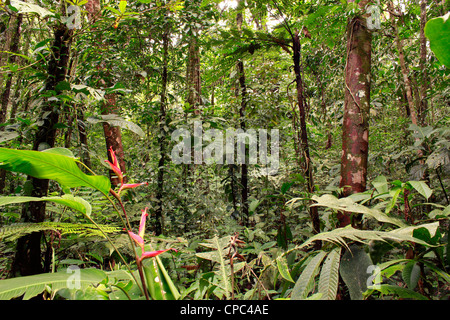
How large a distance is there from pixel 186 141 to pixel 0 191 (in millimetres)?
2342

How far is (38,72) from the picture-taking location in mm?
1297

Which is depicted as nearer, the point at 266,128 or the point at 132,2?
the point at 132,2

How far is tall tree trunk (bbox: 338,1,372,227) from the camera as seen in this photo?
62.2 inches

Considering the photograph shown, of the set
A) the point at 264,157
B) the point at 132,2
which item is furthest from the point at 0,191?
the point at 264,157

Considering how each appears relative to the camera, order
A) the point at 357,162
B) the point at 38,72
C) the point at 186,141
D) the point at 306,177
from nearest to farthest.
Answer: the point at 38,72
the point at 357,162
the point at 306,177
the point at 186,141

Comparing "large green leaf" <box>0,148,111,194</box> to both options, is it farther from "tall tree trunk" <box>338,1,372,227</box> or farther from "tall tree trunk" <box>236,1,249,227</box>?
"tall tree trunk" <box>236,1,249,227</box>

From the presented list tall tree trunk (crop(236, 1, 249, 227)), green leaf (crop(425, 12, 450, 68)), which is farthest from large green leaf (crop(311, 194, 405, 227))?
tall tree trunk (crop(236, 1, 249, 227))

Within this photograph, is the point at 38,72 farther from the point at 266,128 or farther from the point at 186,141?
the point at 266,128

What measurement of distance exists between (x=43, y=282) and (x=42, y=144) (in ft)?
3.05

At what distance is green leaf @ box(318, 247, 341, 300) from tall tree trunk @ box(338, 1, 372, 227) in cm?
96

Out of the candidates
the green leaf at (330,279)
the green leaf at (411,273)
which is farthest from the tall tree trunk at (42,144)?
the green leaf at (411,273)

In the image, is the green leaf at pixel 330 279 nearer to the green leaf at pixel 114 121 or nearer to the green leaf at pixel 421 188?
the green leaf at pixel 421 188

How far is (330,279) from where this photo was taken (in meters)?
0.67

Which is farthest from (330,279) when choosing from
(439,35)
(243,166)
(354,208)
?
(243,166)
